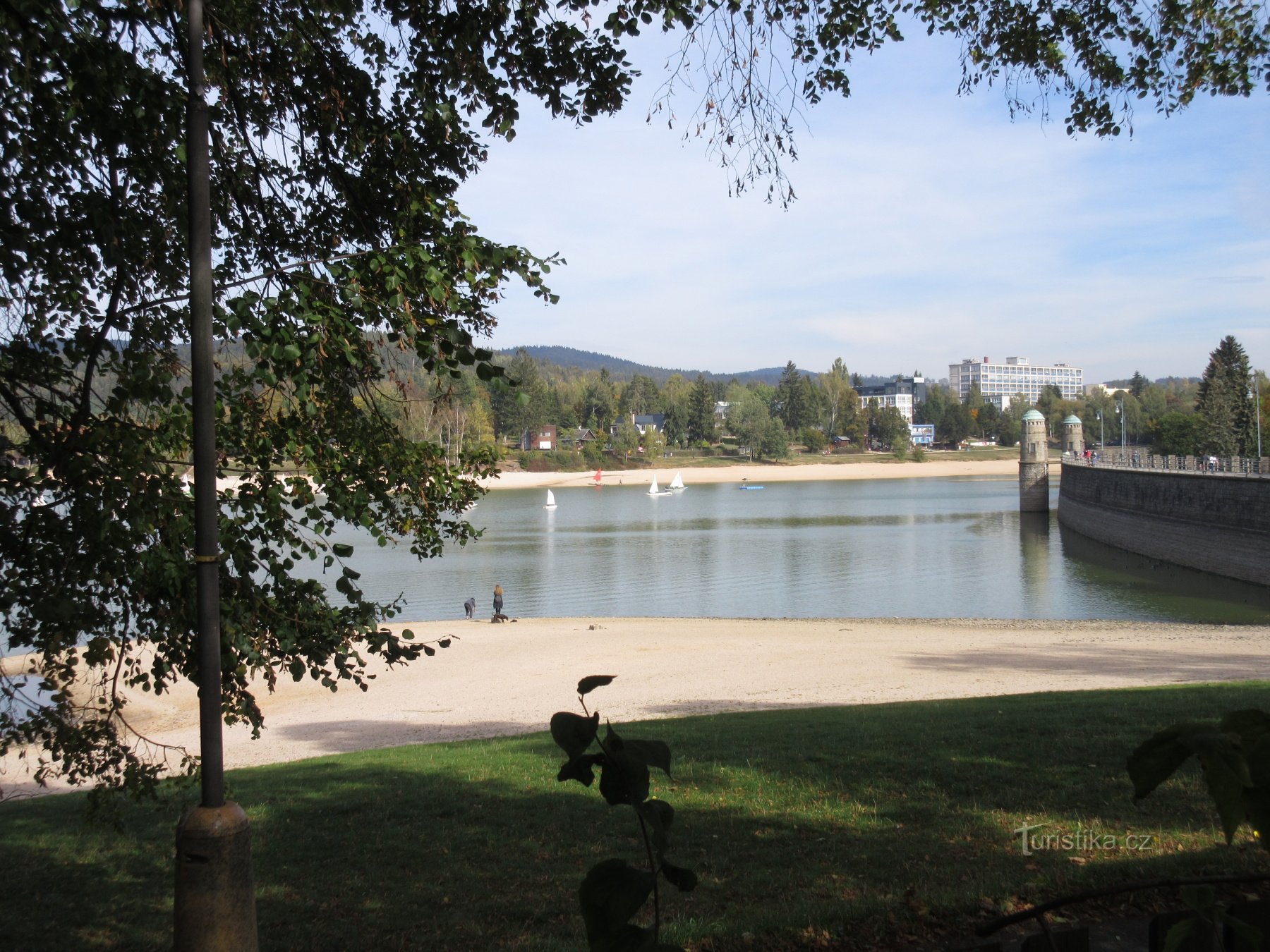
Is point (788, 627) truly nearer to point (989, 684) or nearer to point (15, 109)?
point (989, 684)

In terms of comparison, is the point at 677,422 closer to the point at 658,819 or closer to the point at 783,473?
the point at 783,473

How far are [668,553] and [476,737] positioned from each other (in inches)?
1330

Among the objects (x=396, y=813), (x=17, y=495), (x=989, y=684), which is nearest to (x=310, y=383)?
(x=17, y=495)

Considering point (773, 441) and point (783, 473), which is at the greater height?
point (773, 441)

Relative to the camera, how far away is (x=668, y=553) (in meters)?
46.9

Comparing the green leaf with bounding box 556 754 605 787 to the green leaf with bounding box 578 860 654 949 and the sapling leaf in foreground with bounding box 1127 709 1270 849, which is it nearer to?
the green leaf with bounding box 578 860 654 949

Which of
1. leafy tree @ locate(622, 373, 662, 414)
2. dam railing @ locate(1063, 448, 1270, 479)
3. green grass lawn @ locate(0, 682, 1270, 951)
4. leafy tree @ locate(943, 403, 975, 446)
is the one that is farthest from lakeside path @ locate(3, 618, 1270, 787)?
leafy tree @ locate(943, 403, 975, 446)

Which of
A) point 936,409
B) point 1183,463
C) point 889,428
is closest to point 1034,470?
point 1183,463

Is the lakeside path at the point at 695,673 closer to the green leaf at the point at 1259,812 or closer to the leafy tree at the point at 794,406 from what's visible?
the green leaf at the point at 1259,812

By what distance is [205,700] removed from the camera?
126 inches

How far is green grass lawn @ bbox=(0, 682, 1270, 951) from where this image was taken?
14.5 ft

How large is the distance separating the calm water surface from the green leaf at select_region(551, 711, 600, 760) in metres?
19.2

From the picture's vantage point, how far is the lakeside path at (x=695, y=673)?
1498 centimetres

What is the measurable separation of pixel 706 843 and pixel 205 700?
10.8 ft
